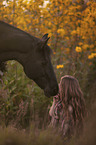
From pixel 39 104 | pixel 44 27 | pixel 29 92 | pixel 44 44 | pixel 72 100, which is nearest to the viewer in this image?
pixel 44 44

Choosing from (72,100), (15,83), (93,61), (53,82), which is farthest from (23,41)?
(93,61)

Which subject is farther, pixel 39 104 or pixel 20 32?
pixel 39 104

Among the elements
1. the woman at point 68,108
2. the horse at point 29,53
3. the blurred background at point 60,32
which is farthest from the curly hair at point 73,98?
the blurred background at point 60,32

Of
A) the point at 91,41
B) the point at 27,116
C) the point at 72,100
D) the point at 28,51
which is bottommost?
the point at 27,116

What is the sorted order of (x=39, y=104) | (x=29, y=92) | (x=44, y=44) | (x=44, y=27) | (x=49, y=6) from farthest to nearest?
(x=44, y=27) → (x=49, y=6) → (x=39, y=104) → (x=29, y=92) → (x=44, y=44)

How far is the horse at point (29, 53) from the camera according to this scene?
226 centimetres

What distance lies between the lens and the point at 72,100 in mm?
2758

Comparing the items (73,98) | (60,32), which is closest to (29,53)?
(73,98)

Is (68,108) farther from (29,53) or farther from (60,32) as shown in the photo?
(60,32)

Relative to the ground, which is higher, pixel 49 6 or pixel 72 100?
pixel 49 6

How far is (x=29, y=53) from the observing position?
7.54 ft

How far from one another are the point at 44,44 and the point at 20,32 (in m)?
0.39

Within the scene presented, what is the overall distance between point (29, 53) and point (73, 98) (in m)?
1.05

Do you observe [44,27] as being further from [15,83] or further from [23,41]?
[23,41]
